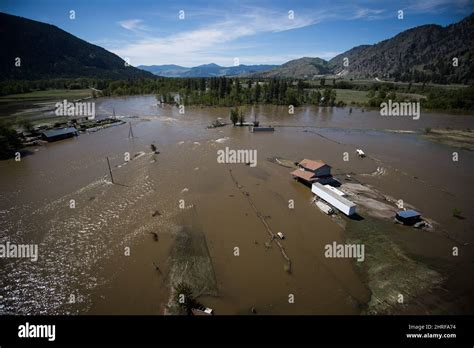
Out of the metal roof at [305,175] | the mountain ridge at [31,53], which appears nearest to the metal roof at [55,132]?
the metal roof at [305,175]

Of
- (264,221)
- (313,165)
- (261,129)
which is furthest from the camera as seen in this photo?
(261,129)

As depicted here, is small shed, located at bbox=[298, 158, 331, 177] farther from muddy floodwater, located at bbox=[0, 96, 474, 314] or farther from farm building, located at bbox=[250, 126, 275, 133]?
farm building, located at bbox=[250, 126, 275, 133]

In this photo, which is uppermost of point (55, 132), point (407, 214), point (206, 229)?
point (55, 132)

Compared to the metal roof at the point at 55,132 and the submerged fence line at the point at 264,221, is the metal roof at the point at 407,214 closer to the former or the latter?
the submerged fence line at the point at 264,221

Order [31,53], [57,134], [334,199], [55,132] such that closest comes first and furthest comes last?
[334,199], [57,134], [55,132], [31,53]

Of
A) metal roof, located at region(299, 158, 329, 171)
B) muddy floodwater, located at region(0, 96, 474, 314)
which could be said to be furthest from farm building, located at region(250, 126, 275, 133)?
metal roof, located at region(299, 158, 329, 171)

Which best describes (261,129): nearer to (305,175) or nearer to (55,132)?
(305,175)

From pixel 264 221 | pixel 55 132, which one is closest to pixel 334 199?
pixel 264 221
